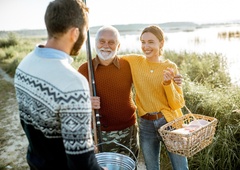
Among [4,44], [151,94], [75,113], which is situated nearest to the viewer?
[75,113]

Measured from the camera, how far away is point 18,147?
5273mm

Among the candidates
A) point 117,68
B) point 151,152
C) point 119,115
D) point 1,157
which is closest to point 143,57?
point 117,68

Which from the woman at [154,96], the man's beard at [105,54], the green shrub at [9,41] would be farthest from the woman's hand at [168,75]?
the green shrub at [9,41]

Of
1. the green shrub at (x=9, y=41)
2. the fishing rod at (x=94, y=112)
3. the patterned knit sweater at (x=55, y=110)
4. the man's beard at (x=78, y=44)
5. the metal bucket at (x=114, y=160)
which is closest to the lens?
the patterned knit sweater at (x=55, y=110)

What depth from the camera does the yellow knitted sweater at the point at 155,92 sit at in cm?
277

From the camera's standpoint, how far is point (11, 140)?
18.3ft

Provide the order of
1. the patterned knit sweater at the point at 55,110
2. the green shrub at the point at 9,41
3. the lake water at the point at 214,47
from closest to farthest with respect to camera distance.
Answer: the patterned knit sweater at the point at 55,110
the lake water at the point at 214,47
the green shrub at the point at 9,41

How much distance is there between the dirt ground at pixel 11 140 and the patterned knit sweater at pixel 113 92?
5.85ft

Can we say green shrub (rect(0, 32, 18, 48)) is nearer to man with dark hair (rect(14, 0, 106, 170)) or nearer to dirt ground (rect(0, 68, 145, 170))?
dirt ground (rect(0, 68, 145, 170))

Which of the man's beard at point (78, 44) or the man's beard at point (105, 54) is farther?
the man's beard at point (105, 54)

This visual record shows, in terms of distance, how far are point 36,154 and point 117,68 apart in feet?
4.60

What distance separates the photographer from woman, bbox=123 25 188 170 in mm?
2781

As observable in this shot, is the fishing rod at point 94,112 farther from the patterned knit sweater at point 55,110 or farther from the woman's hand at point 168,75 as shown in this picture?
the patterned knit sweater at point 55,110

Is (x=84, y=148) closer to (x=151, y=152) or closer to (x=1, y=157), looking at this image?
(x=151, y=152)
